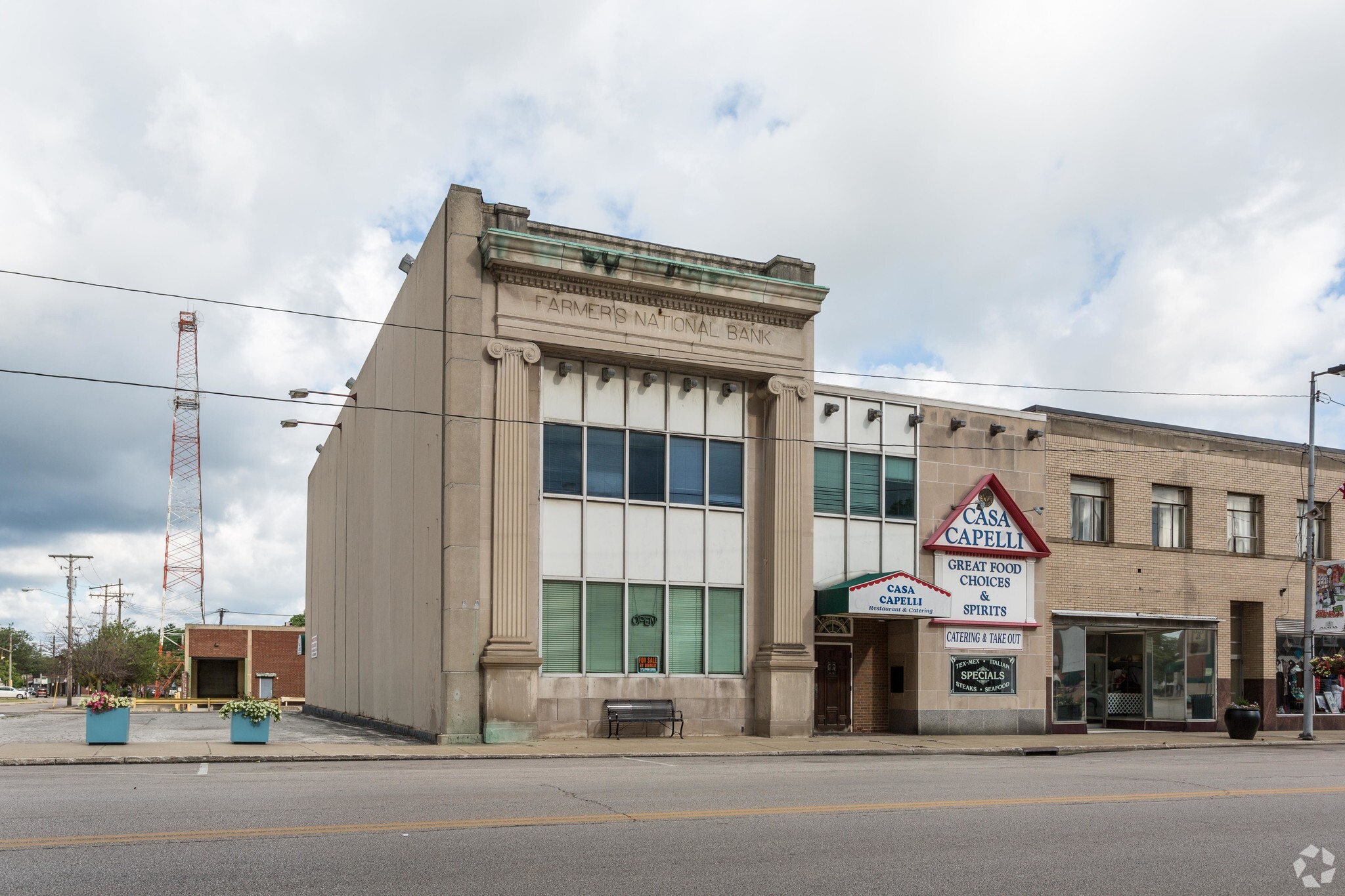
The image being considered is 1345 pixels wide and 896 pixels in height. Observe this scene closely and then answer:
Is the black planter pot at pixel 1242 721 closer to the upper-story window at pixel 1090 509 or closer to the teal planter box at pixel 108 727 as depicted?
the upper-story window at pixel 1090 509

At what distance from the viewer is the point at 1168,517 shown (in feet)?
108

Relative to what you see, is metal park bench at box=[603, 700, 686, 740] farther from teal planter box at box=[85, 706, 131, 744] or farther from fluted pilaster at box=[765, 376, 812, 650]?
teal planter box at box=[85, 706, 131, 744]

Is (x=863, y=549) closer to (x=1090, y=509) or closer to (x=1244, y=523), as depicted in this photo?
(x=1090, y=509)

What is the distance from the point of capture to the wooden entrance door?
2816cm

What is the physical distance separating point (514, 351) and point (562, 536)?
12.6 feet

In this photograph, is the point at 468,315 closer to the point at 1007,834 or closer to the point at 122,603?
the point at 1007,834

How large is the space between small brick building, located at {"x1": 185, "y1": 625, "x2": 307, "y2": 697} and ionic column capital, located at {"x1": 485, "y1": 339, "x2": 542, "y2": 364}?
51.0 m

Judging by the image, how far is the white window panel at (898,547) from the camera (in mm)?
28328

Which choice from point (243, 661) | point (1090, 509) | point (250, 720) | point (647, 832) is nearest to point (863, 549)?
point (1090, 509)

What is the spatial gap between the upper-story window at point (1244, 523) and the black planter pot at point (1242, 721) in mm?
5156

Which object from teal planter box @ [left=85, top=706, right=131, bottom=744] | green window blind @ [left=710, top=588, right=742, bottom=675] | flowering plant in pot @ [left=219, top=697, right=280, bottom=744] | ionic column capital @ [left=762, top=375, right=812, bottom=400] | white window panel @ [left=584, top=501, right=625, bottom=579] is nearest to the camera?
teal planter box @ [left=85, top=706, right=131, bottom=744]

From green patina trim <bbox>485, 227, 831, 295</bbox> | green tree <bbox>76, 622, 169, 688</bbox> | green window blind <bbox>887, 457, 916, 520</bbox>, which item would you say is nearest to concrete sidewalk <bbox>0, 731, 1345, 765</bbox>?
green window blind <bbox>887, 457, 916, 520</bbox>

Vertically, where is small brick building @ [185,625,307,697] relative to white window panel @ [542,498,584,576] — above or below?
below

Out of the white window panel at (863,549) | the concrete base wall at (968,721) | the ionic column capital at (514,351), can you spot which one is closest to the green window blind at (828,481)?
the white window panel at (863,549)
